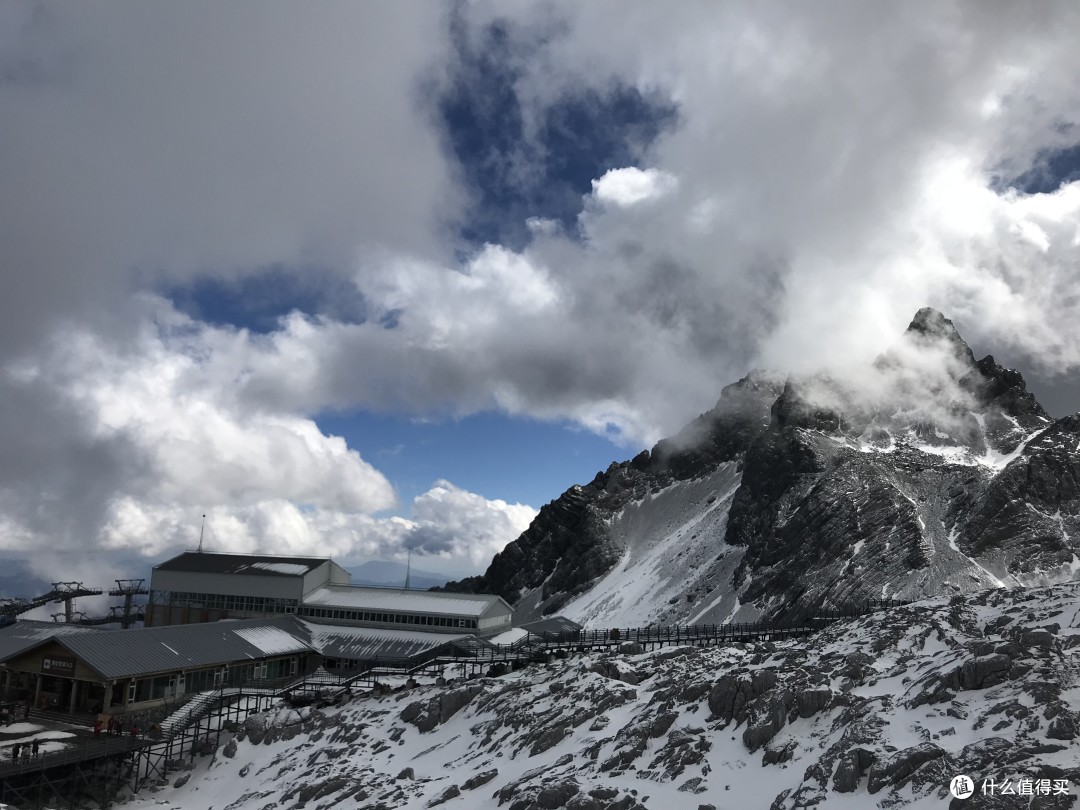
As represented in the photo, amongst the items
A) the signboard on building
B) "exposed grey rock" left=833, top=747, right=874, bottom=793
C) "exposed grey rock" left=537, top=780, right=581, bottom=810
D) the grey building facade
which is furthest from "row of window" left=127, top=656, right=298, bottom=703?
"exposed grey rock" left=833, top=747, right=874, bottom=793

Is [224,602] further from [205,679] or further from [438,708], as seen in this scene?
[438,708]

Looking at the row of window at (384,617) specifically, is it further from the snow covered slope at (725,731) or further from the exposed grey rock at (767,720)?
the exposed grey rock at (767,720)

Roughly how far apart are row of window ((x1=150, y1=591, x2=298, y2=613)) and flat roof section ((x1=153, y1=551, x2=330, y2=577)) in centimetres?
295

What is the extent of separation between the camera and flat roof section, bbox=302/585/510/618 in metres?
81.2

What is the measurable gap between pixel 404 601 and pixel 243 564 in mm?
23644

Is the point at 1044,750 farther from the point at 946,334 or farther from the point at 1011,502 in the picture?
the point at 946,334

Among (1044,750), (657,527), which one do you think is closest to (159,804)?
(1044,750)

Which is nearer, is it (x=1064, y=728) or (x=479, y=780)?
(x=1064, y=728)

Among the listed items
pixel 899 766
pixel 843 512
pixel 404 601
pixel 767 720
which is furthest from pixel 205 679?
pixel 843 512

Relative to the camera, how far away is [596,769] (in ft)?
96.5

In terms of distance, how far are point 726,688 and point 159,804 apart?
33166mm

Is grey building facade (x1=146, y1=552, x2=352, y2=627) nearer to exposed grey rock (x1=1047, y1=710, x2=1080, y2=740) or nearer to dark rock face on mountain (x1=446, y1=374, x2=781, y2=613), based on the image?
exposed grey rock (x1=1047, y1=710, x2=1080, y2=740)

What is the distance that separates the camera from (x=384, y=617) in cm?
8238

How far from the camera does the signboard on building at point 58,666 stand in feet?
175
